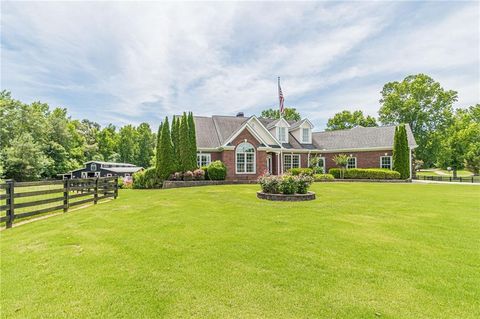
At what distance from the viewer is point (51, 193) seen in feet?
26.8

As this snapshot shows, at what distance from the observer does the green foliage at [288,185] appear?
11219 mm

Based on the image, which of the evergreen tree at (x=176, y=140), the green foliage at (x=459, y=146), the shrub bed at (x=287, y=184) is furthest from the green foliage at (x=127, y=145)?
the green foliage at (x=459, y=146)

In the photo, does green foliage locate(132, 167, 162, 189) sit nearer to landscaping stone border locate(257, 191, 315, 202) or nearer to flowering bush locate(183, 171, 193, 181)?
flowering bush locate(183, 171, 193, 181)

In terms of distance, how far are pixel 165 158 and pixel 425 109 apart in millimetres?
43387

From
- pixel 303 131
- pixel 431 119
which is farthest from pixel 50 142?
pixel 431 119

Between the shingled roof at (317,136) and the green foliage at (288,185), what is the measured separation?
1260cm

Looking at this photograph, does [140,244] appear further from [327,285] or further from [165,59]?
[165,59]

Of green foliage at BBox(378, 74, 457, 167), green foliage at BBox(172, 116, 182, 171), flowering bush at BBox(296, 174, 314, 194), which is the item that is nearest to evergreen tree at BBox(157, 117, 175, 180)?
green foliage at BBox(172, 116, 182, 171)

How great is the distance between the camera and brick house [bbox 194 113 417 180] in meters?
22.4

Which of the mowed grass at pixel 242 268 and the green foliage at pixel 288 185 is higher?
the green foliage at pixel 288 185

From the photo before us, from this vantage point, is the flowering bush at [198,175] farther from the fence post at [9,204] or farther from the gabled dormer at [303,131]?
the gabled dormer at [303,131]

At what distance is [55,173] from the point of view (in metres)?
42.3

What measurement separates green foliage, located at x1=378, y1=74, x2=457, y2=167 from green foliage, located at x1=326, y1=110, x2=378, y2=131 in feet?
18.0

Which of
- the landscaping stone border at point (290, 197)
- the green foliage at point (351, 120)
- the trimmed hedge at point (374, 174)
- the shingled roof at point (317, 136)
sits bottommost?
the landscaping stone border at point (290, 197)
